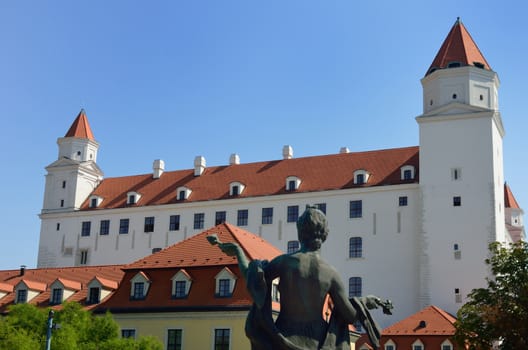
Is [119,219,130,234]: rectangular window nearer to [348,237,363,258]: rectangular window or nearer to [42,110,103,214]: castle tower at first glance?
[42,110,103,214]: castle tower

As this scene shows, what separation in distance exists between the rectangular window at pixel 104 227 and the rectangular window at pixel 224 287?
36.1 m

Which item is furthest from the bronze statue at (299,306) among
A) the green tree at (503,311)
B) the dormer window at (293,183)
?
the dormer window at (293,183)

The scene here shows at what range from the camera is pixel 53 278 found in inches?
1837

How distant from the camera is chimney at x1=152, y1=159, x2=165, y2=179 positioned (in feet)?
248

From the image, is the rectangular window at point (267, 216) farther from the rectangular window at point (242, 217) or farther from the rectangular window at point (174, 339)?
the rectangular window at point (174, 339)

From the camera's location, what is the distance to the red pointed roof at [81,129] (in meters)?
76.4

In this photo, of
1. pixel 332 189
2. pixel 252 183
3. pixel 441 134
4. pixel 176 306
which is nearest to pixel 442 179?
pixel 441 134

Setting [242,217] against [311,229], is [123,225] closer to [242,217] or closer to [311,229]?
[242,217]

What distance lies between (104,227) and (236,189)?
12.3 metres

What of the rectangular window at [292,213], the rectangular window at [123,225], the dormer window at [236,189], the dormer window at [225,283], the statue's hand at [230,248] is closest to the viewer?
the statue's hand at [230,248]

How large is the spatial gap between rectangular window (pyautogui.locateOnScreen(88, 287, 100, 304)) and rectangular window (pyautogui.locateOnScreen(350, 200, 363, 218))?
83.2 feet

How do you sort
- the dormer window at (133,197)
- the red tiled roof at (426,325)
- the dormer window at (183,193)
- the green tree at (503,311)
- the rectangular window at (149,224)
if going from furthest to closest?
1. the dormer window at (133,197)
2. the rectangular window at (149,224)
3. the dormer window at (183,193)
4. the red tiled roof at (426,325)
5. the green tree at (503,311)

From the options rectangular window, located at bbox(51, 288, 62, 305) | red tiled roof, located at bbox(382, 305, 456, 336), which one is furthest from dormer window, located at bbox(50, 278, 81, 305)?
red tiled roof, located at bbox(382, 305, 456, 336)

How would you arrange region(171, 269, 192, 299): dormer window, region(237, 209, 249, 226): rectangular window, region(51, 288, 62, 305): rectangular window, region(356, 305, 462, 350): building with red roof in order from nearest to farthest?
1. region(171, 269, 192, 299): dormer window
2. region(51, 288, 62, 305): rectangular window
3. region(356, 305, 462, 350): building with red roof
4. region(237, 209, 249, 226): rectangular window
